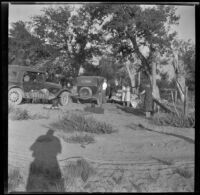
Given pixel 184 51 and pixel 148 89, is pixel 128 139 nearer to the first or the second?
pixel 148 89

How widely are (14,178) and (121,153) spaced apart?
6.39 feet

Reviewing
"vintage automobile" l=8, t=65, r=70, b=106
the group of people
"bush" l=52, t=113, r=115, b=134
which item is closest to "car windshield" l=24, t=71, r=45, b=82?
"vintage automobile" l=8, t=65, r=70, b=106

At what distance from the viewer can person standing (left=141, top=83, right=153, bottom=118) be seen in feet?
21.9

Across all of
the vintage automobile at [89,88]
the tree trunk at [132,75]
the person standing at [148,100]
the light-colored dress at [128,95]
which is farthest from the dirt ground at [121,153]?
the person standing at [148,100]

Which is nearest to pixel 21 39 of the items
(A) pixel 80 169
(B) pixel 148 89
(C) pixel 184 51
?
(A) pixel 80 169

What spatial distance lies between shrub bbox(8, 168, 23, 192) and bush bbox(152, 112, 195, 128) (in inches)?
126

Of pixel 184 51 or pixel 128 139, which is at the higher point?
pixel 184 51

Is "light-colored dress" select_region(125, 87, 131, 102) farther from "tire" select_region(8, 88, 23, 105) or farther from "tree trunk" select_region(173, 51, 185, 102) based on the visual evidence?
"tire" select_region(8, 88, 23, 105)

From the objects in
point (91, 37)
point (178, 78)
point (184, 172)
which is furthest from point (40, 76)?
point (178, 78)

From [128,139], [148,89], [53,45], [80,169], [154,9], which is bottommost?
[80,169]

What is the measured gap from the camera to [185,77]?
285 inches

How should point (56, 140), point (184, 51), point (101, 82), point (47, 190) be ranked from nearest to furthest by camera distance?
point (47, 190)
point (56, 140)
point (101, 82)
point (184, 51)

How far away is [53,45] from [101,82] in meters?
1.24

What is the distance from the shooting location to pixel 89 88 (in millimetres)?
5445
